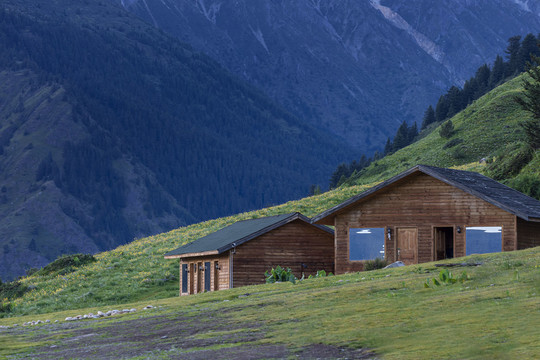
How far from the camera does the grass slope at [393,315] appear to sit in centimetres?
1916

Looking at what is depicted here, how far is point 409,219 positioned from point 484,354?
27.2 m

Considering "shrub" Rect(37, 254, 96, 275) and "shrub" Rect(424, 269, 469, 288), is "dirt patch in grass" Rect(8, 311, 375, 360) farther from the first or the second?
"shrub" Rect(37, 254, 96, 275)

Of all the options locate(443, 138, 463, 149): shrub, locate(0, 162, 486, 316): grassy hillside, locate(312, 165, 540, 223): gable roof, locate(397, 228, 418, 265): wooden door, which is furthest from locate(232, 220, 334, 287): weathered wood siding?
locate(443, 138, 463, 149): shrub

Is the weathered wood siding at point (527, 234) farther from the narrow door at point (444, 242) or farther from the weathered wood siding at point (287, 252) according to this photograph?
the weathered wood siding at point (287, 252)

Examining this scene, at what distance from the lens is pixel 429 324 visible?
21.5 meters

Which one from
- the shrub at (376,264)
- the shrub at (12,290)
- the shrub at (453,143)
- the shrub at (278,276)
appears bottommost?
the shrub at (12,290)

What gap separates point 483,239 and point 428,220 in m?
2.80

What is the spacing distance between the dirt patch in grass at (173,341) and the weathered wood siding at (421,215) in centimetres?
1655

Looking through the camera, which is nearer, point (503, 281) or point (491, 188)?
point (503, 281)

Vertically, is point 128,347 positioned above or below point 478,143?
below

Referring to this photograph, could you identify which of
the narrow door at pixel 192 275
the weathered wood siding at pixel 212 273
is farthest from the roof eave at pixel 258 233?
the narrow door at pixel 192 275

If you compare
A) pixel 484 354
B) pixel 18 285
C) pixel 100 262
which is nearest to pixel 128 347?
pixel 484 354

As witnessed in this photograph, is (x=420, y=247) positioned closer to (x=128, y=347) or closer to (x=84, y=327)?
(x=84, y=327)

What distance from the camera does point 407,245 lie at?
4481cm
